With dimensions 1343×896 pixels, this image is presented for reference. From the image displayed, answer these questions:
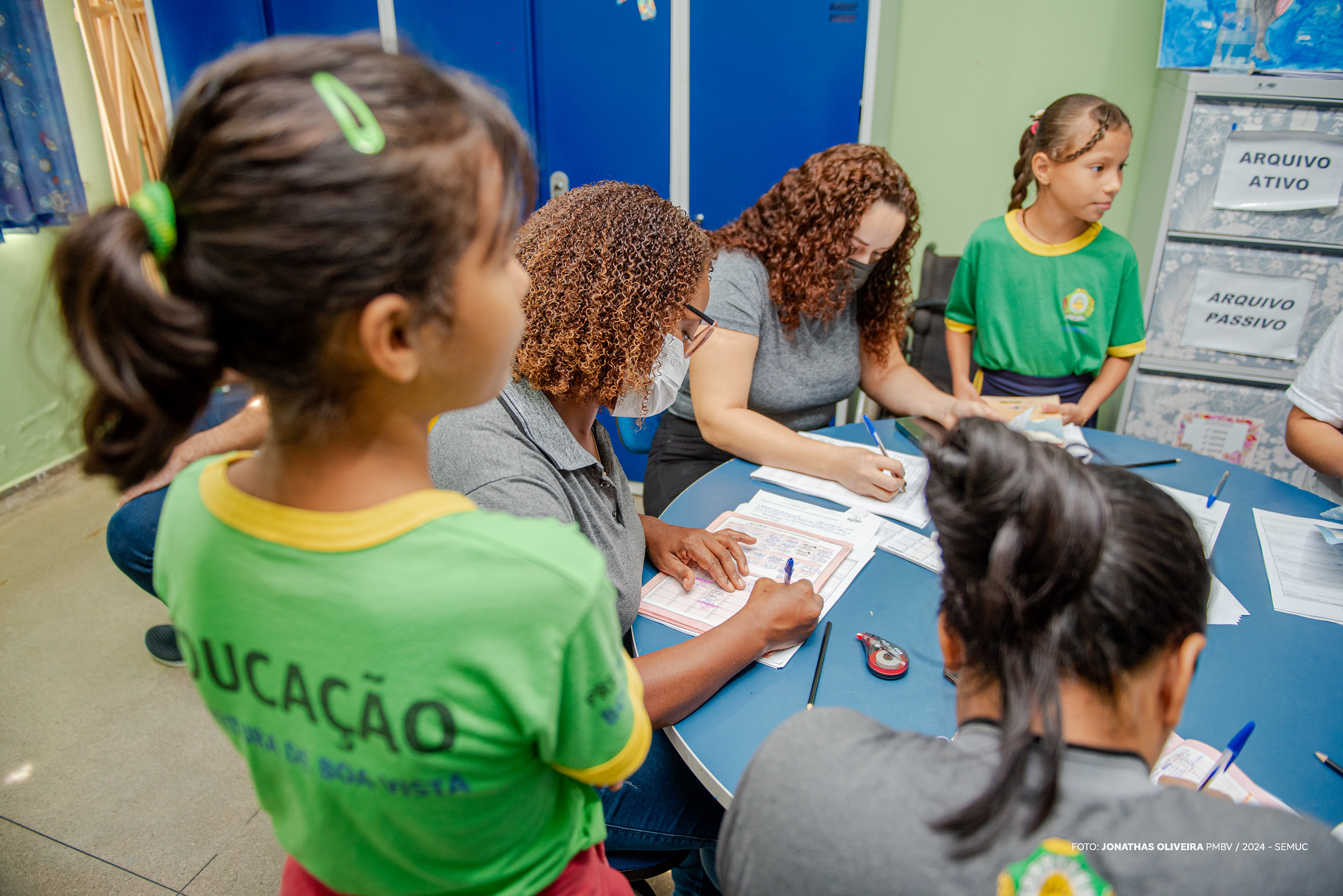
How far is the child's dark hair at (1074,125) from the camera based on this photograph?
200 cm

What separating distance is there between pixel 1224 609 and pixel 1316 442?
0.69 metres

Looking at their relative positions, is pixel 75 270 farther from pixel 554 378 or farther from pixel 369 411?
pixel 554 378

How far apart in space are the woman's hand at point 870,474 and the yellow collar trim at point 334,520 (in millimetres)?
1132

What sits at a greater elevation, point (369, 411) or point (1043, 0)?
point (1043, 0)

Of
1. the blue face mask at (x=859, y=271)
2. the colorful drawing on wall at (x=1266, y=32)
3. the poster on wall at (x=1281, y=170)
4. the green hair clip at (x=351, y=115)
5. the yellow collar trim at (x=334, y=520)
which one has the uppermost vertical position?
the colorful drawing on wall at (x=1266, y=32)

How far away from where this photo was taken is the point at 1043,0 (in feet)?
9.49

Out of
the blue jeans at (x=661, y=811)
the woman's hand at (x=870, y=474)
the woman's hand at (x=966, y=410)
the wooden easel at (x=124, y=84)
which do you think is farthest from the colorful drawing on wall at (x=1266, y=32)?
the wooden easel at (x=124, y=84)

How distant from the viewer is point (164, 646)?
7.61 ft

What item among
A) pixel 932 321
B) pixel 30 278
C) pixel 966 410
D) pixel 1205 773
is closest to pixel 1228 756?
pixel 1205 773

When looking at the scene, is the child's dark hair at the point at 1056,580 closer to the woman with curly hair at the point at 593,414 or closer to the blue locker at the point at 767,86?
the woman with curly hair at the point at 593,414

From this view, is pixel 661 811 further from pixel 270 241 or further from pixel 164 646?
pixel 164 646

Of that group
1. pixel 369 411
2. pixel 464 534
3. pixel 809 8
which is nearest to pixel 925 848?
pixel 464 534

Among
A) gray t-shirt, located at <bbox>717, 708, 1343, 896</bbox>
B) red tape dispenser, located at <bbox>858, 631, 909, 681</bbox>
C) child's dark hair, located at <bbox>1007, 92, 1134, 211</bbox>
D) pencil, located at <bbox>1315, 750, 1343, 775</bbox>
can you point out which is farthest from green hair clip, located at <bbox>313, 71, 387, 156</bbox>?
child's dark hair, located at <bbox>1007, 92, 1134, 211</bbox>

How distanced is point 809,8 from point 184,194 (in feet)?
8.31
